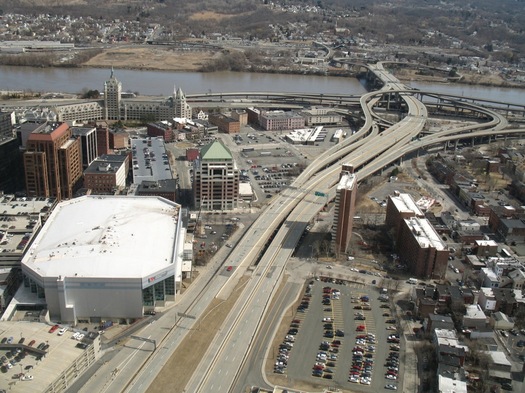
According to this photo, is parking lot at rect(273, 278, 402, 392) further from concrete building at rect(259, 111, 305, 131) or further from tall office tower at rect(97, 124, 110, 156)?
concrete building at rect(259, 111, 305, 131)

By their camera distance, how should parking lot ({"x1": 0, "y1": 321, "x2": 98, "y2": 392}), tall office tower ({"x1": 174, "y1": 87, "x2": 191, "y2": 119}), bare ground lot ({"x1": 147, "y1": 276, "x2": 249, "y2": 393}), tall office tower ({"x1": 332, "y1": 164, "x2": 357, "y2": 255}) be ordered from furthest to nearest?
tall office tower ({"x1": 174, "y1": 87, "x2": 191, "y2": 119}) → tall office tower ({"x1": 332, "y1": 164, "x2": 357, "y2": 255}) → bare ground lot ({"x1": 147, "y1": 276, "x2": 249, "y2": 393}) → parking lot ({"x1": 0, "y1": 321, "x2": 98, "y2": 392})

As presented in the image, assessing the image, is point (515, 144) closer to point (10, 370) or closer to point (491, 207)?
point (491, 207)

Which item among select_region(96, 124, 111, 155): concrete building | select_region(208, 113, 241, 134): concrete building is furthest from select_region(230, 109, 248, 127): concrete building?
select_region(96, 124, 111, 155): concrete building

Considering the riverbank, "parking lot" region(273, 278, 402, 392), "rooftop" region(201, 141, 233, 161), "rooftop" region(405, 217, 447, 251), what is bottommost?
"parking lot" region(273, 278, 402, 392)

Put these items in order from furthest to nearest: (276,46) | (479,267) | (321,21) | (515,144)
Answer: (321,21) < (276,46) < (515,144) < (479,267)

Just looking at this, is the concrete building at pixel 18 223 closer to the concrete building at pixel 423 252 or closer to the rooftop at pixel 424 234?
the concrete building at pixel 423 252

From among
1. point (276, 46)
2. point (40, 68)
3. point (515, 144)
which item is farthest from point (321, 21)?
point (515, 144)
